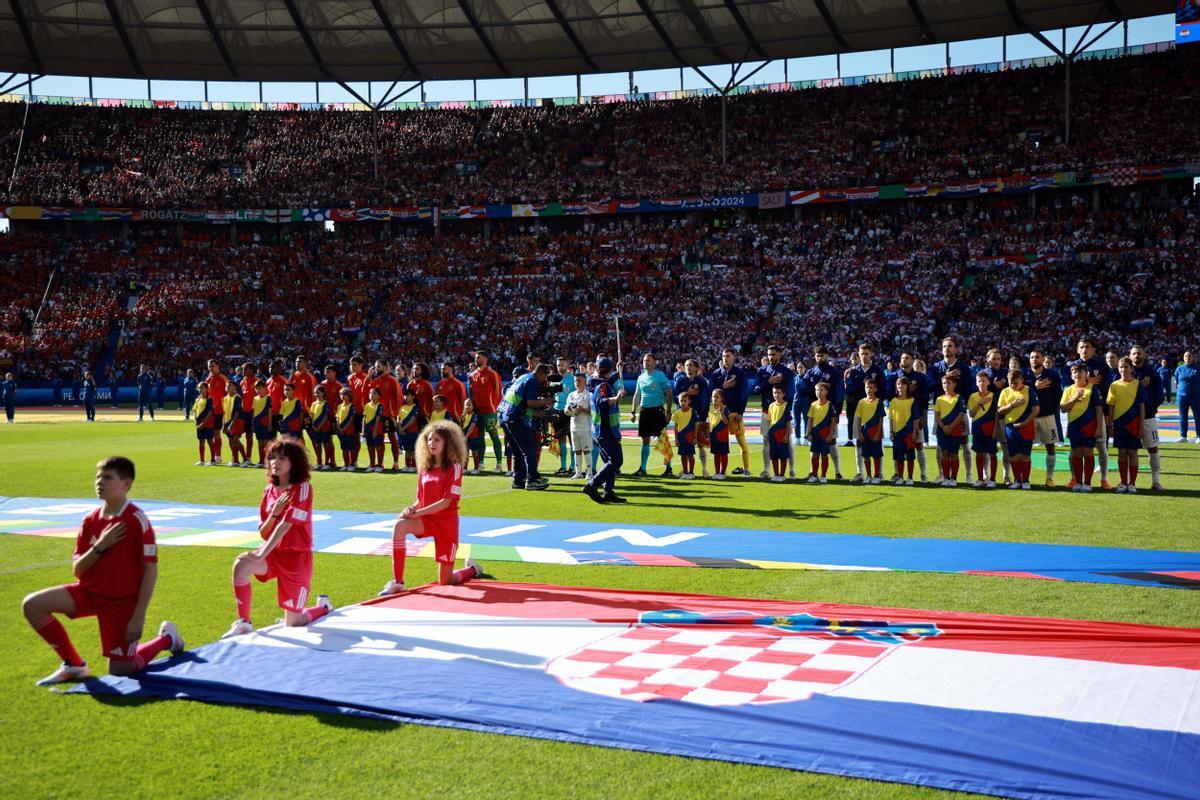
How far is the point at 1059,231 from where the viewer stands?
41.0 m

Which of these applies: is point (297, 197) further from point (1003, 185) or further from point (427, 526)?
point (427, 526)

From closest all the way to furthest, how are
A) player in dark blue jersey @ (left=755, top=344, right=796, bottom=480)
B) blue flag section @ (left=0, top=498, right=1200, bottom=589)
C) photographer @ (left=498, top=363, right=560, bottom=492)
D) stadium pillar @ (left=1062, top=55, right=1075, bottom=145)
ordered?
blue flag section @ (left=0, top=498, right=1200, bottom=589), photographer @ (left=498, top=363, right=560, bottom=492), player in dark blue jersey @ (left=755, top=344, right=796, bottom=480), stadium pillar @ (left=1062, top=55, right=1075, bottom=145)

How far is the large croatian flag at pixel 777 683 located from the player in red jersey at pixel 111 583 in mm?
255

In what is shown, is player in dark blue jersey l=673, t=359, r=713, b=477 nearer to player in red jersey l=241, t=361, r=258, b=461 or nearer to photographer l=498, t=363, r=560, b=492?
photographer l=498, t=363, r=560, b=492

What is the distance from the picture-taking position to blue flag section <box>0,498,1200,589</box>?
904 centimetres

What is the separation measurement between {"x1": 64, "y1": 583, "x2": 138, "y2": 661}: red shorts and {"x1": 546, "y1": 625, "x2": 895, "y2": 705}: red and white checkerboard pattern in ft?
7.82

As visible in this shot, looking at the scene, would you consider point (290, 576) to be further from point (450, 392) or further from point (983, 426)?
point (983, 426)

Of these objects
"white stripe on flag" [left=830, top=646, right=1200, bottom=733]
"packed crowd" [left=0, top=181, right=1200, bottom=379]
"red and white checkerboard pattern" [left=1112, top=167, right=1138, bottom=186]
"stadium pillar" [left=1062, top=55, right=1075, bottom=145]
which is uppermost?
"stadium pillar" [left=1062, top=55, right=1075, bottom=145]

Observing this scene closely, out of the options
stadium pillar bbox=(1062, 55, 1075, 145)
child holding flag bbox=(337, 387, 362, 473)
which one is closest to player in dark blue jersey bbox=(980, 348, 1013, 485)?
child holding flag bbox=(337, 387, 362, 473)

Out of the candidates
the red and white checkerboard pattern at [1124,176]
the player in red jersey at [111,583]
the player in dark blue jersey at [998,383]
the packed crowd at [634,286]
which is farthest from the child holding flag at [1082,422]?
the red and white checkerboard pattern at [1124,176]

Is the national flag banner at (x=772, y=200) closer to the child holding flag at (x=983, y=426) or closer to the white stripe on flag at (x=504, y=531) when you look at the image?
the child holding flag at (x=983, y=426)

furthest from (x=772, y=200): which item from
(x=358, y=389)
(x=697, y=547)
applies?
(x=697, y=547)

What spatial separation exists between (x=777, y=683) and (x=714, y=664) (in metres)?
0.48

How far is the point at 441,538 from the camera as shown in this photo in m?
8.50
